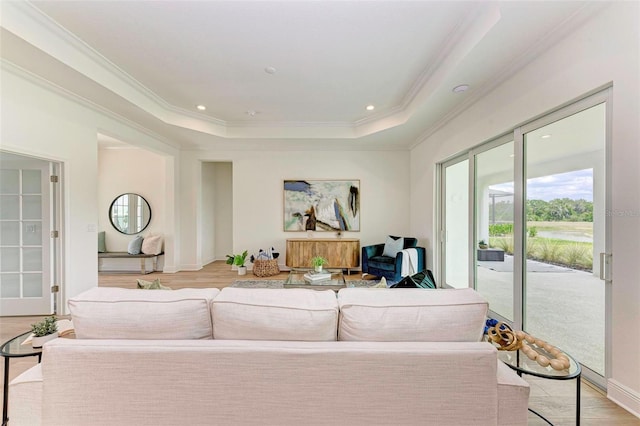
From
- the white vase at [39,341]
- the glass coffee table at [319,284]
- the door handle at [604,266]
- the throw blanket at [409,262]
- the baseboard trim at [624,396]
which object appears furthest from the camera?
the throw blanket at [409,262]

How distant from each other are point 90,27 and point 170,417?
323cm

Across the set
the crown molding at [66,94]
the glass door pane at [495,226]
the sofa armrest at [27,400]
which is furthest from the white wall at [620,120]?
the crown molding at [66,94]

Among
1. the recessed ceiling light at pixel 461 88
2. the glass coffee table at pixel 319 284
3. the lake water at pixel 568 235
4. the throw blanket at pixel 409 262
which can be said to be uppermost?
the recessed ceiling light at pixel 461 88

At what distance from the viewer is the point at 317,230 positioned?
19.1 feet

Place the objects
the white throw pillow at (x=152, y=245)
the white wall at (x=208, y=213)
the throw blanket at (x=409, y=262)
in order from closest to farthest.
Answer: the throw blanket at (x=409, y=262) → the white throw pillow at (x=152, y=245) → the white wall at (x=208, y=213)

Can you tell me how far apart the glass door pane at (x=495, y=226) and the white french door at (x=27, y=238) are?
549 centimetres

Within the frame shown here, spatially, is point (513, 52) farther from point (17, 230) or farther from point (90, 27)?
point (17, 230)

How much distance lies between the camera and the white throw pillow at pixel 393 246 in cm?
492

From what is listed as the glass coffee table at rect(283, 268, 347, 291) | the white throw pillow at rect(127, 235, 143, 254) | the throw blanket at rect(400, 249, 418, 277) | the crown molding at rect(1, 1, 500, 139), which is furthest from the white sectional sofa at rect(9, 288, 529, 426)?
the white throw pillow at rect(127, 235, 143, 254)

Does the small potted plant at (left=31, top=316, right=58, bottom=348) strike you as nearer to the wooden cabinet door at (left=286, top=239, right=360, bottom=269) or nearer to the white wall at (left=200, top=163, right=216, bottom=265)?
the wooden cabinet door at (left=286, top=239, right=360, bottom=269)

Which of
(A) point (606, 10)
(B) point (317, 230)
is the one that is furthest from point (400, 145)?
(A) point (606, 10)

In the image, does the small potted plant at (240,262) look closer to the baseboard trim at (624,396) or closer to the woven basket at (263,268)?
the woven basket at (263,268)

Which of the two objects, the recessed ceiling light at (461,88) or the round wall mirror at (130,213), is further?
the round wall mirror at (130,213)

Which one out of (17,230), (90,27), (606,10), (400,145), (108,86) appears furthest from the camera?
(400,145)
